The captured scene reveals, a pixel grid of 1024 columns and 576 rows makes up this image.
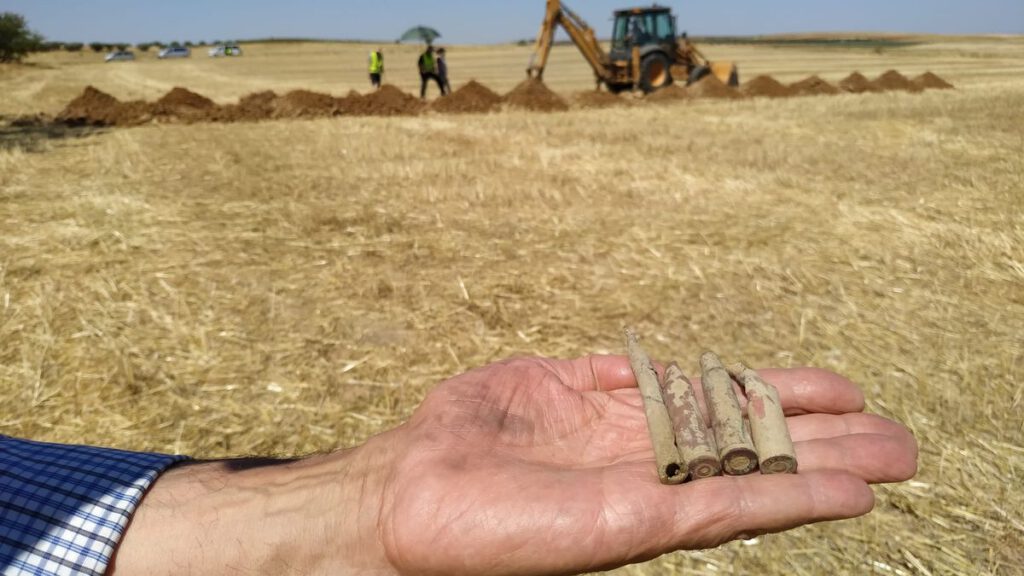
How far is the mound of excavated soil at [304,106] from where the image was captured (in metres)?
19.4

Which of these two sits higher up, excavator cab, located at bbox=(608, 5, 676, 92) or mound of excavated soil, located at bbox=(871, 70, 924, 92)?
excavator cab, located at bbox=(608, 5, 676, 92)

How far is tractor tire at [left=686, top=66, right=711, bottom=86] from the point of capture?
2555 cm

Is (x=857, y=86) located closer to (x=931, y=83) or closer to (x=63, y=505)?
(x=931, y=83)

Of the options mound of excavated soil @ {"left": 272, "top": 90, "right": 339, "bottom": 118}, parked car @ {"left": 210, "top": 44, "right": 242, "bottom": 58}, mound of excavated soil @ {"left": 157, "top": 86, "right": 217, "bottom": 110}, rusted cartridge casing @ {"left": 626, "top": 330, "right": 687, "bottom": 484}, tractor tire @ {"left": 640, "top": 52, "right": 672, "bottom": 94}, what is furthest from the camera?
parked car @ {"left": 210, "top": 44, "right": 242, "bottom": 58}

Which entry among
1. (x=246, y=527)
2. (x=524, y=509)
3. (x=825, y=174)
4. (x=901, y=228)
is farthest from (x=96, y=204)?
(x=825, y=174)

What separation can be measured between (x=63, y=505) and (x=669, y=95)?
75.8 ft

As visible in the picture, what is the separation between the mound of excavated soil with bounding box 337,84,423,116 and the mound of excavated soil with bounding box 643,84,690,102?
314 inches

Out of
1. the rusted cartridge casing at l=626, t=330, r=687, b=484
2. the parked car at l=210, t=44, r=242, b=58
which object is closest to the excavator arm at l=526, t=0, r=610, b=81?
the rusted cartridge casing at l=626, t=330, r=687, b=484

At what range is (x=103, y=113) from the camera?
18234mm

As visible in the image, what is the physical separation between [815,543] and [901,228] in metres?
5.34

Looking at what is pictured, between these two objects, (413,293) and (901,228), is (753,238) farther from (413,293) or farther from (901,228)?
(413,293)

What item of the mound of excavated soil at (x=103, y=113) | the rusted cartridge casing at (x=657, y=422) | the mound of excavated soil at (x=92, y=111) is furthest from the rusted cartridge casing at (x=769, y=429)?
the mound of excavated soil at (x=92, y=111)

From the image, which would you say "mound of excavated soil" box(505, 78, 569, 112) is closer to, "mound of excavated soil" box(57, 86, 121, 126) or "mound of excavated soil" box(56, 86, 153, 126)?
"mound of excavated soil" box(56, 86, 153, 126)

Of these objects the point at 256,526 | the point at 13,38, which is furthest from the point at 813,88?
the point at 13,38
